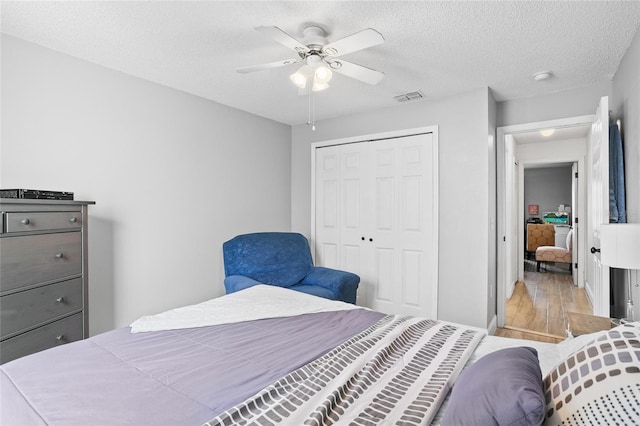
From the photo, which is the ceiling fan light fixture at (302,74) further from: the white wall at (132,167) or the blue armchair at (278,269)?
the blue armchair at (278,269)

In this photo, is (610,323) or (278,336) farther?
(610,323)

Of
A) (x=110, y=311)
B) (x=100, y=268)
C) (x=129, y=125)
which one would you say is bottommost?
(x=110, y=311)

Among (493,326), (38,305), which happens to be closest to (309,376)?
(38,305)

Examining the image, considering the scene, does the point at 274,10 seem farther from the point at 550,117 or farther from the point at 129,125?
the point at 550,117

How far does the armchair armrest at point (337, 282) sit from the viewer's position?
10.8 ft

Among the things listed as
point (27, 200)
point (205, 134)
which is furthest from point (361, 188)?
point (27, 200)

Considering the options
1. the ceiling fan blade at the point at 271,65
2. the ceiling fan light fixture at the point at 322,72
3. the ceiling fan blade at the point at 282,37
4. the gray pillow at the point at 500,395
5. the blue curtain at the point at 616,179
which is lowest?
the gray pillow at the point at 500,395

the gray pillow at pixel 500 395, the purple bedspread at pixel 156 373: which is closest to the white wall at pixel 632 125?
the gray pillow at pixel 500 395

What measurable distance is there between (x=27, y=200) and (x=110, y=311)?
4.03 feet

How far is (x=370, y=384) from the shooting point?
1191mm

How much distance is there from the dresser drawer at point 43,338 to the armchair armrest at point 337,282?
2008mm

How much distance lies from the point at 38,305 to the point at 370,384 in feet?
6.18

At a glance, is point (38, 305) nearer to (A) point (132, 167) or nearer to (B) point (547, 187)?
(A) point (132, 167)

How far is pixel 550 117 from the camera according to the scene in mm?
3225
